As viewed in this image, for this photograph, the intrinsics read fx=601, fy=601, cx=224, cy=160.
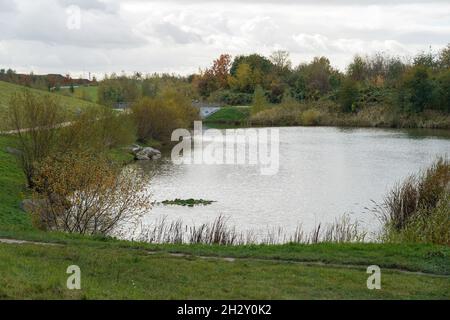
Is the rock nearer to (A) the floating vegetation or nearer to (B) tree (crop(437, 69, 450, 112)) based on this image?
(A) the floating vegetation

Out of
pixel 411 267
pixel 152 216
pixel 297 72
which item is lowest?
pixel 152 216

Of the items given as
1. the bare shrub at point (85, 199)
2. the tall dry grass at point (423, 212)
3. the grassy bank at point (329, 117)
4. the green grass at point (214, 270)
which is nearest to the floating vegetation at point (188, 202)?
the tall dry grass at point (423, 212)

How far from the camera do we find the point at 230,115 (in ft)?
316

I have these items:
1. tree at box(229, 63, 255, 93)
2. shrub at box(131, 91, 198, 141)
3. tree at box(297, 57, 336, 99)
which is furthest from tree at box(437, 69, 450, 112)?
tree at box(229, 63, 255, 93)

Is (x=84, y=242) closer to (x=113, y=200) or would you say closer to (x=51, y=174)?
(x=113, y=200)

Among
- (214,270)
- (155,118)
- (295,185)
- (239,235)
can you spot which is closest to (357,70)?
(155,118)

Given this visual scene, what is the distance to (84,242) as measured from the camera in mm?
13141

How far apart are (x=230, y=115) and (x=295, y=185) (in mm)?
66480

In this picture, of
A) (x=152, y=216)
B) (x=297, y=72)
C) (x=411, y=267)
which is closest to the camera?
(x=411, y=267)

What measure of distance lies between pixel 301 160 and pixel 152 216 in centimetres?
1959

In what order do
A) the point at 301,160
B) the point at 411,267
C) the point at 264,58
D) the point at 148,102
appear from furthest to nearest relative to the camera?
1. the point at 264,58
2. the point at 148,102
3. the point at 301,160
4. the point at 411,267

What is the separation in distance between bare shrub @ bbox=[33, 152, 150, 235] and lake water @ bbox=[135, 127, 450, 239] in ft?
15.9

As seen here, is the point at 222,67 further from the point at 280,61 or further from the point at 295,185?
the point at 295,185

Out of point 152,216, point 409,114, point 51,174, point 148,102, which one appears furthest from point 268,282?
point 409,114
